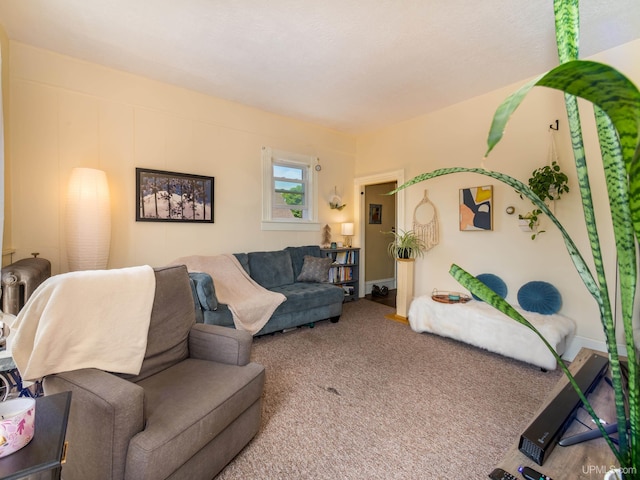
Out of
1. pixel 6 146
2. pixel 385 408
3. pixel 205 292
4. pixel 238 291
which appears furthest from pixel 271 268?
pixel 6 146

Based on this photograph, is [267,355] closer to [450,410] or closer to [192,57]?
[450,410]

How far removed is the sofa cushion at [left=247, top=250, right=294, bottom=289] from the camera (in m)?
3.83

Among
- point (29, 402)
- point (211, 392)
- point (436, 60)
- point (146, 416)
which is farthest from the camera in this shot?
point (436, 60)

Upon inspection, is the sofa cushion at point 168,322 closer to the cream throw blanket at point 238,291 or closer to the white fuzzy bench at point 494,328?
the cream throw blanket at point 238,291

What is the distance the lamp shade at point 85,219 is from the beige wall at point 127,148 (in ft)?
0.76

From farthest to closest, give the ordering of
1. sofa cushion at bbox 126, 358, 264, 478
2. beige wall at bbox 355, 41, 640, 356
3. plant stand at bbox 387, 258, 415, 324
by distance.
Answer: plant stand at bbox 387, 258, 415, 324 → beige wall at bbox 355, 41, 640, 356 → sofa cushion at bbox 126, 358, 264, 478

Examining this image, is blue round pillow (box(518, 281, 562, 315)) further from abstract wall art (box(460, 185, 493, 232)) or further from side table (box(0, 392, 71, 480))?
side table (box(0, 392, 71, 480))

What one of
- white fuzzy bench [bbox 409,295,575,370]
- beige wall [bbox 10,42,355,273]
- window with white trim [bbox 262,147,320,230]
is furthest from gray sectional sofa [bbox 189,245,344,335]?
white fuzzy bench [bbox 409,295,575,370]

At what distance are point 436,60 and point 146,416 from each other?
341 cm

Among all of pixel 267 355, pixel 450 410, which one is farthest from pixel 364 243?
pixel 450 410

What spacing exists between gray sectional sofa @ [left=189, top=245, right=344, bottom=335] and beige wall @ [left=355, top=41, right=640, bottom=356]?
1.37m

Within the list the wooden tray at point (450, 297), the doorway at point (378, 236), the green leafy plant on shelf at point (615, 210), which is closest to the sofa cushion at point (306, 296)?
the wooden tray at point (450, 297)

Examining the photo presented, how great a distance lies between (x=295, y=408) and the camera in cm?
201

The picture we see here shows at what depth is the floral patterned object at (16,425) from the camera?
79 centimetres
